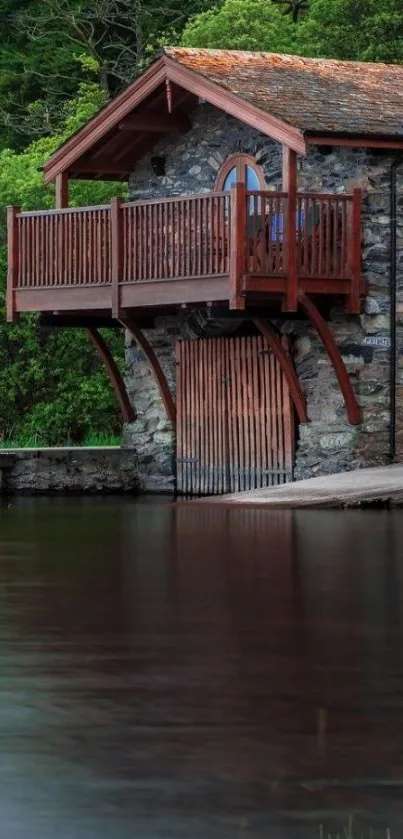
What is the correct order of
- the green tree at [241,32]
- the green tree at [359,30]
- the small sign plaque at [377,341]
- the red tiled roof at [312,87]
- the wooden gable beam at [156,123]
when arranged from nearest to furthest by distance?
1. the red tiled roof at [312,87]
2. the small sign plaque at [377,341]
3. the wooden gable beam at [156,123]
4. the green tree at [359,30]
5. the green tree at [241,32]

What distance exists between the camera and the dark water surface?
7184mm

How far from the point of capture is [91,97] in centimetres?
4338

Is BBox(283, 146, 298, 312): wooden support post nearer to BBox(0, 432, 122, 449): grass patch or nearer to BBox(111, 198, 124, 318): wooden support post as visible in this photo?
BBox(111, 198, 124, 318): wooden support post

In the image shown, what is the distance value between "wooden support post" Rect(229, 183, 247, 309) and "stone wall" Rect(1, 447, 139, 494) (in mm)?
4980

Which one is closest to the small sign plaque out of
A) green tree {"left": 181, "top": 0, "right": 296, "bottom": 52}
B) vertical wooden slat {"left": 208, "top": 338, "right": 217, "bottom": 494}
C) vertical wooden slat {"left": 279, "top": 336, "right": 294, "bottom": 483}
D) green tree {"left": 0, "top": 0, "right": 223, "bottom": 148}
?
vertical wooden slat {"left": 279, "top": 336, "right": 294, "bottom": 483}

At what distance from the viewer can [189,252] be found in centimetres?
2505

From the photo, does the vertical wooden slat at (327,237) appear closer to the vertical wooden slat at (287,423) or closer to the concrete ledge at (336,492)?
the vertical wooden slat at (287,423)

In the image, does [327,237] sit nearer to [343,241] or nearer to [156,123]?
[343,241]

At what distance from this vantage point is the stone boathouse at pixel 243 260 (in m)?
24.7

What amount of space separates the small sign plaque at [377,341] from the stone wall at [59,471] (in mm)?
4887

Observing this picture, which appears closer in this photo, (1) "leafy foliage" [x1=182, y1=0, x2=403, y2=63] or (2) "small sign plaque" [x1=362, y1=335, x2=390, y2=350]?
(2) "small sign plaque" [x1=362, y1=335, x2=390, y2=350]

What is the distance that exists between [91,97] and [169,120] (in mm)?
15811

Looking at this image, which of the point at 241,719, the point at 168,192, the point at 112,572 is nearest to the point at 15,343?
the point at 168,192

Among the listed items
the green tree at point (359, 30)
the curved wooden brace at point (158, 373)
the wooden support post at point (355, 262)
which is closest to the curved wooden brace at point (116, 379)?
the curved wooden brace at point (158, 373)
